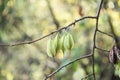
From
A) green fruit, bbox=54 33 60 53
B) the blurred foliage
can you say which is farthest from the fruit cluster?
the blurred foliage

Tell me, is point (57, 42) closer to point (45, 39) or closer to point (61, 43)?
point (61, 43)

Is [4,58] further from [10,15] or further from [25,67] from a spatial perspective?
[10,15]

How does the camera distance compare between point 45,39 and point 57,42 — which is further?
point 45,39

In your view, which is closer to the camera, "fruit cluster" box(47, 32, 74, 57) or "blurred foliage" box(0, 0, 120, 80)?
"fruit cluster" box(47, 32, 74, 57)

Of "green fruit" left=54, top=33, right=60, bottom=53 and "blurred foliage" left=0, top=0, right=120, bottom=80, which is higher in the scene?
"green fruit" left=54, top=33, right=60, bottom=53

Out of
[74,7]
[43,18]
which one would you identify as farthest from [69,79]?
[43,18]

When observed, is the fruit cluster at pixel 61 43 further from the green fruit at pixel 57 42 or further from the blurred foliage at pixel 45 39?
the blurred foliage at pixel 45 39

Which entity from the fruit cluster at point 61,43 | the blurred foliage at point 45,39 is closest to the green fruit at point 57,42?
the fruit cluster at point 61,43

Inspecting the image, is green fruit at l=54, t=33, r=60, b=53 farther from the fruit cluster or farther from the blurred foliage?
the blurred foliage

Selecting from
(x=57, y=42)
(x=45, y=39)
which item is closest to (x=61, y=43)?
(x=57, y=42)
